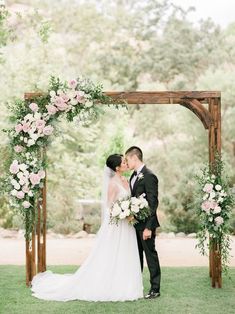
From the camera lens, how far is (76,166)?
17.5 m

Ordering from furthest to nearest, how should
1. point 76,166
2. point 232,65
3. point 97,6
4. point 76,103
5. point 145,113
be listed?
1. point 97,6
2. point 232,65
3. point 145,113
4. point 76,166
5. point 76,103

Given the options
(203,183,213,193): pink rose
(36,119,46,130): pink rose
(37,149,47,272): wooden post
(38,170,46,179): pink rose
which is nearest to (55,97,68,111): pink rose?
(36,119,46,130): pink rose

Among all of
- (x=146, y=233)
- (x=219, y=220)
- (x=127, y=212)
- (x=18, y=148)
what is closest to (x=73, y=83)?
(x=18, y=148)

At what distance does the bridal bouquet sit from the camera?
7.59 metres

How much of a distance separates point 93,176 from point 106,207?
952 centimetres

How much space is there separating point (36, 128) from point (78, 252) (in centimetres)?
549

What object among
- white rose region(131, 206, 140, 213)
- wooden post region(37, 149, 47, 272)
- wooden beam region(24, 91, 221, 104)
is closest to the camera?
white rose region(131, 206, 140, 213)

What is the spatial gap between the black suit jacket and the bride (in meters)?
0.25

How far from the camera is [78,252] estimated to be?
43.5 ft

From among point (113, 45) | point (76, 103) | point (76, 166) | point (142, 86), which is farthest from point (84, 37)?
point (76, 103)

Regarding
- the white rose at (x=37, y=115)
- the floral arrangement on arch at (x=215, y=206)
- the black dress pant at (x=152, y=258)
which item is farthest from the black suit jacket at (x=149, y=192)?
the white rose at (x=37, y=115)

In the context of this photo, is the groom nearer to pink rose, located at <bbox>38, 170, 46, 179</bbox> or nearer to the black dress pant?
the black dress pant

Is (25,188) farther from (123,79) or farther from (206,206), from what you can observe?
(123,79)

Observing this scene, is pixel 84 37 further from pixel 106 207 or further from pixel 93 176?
pixel 106 207
